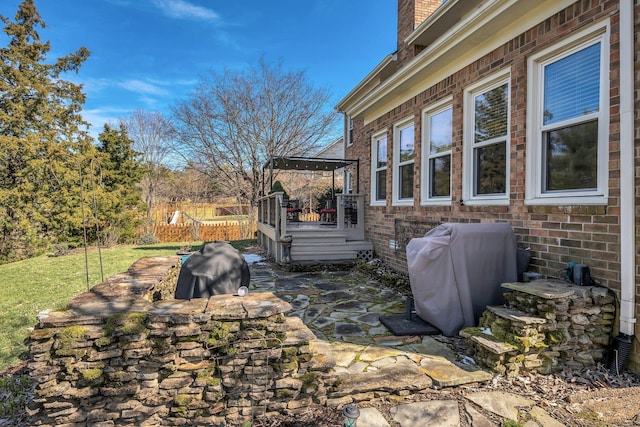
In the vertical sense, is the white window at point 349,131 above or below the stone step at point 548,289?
above

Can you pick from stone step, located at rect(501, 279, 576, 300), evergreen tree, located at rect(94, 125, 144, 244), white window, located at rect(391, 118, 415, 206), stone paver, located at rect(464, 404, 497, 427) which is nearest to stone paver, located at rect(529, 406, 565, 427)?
stone paver, located at rect(464, 404, 497, 427)

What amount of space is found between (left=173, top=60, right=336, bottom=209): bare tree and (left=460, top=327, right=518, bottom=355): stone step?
14837 millimetres

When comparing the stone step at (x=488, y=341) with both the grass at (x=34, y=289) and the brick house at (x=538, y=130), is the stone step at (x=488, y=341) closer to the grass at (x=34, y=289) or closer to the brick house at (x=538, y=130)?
the brick house at (x=538, y=130)

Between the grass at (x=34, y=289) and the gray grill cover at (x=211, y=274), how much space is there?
1.29 m

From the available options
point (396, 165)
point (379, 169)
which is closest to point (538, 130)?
point (396, 165)

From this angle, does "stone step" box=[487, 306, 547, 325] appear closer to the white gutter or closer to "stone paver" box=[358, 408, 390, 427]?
the white gutter

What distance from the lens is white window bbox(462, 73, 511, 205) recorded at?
441 centimetres

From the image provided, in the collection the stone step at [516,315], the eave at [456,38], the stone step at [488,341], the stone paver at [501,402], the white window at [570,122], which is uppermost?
the eave at [456,38]

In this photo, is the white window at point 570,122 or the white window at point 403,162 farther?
the white window at point 403,162

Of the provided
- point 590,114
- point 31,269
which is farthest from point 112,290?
point 31,269

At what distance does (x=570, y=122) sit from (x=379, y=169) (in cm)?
487

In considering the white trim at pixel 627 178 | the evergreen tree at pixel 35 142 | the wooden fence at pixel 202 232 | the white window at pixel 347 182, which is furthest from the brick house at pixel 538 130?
the wooden fence at pixel 202 232

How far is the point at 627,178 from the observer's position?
9.17 feet

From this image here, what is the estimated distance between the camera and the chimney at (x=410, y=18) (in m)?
8.25
